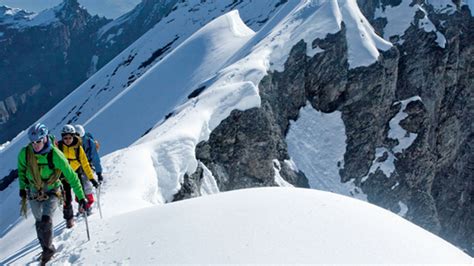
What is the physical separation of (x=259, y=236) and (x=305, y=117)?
89.6 ft

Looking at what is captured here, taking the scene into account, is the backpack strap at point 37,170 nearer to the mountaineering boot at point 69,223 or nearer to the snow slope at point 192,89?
the mountaineering boot at point 69,223

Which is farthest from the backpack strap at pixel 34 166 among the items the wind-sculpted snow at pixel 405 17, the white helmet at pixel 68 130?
the wind-sculpted snow at pixel 405 17

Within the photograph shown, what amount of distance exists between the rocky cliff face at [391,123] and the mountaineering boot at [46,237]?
9.71 metres

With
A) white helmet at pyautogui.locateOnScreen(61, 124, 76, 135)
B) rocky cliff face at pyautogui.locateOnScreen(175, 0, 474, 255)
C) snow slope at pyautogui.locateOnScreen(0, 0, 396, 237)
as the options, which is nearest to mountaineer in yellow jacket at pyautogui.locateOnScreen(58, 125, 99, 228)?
white helmet at pyautogui.locateOnScreen(61, 124, 76, 135)

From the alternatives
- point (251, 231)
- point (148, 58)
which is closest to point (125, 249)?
point (251, 231)

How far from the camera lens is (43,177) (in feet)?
25.9

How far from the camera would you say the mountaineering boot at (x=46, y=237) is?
804cm

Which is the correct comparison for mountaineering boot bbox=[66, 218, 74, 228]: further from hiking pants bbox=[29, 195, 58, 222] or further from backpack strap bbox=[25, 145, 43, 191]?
backpack strap bbox=[25, 145, 43, 191]

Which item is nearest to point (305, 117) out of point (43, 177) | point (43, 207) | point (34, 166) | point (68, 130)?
point (68, 130)

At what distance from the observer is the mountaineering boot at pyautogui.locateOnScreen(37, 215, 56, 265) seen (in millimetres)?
8039

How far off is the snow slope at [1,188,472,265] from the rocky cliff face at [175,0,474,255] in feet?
29.5

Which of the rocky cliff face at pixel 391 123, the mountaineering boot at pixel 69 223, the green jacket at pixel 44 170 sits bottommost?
the rocky cliff face at pixel 391 123

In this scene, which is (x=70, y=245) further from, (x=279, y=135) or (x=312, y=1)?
(x=312, y=1)

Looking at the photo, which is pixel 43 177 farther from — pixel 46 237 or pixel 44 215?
pixel 46 237
